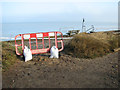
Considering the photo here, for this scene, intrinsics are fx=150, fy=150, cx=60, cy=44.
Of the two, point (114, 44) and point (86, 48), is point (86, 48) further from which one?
point (114, 44)

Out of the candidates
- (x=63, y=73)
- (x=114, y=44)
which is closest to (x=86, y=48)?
(x=114, y=44)

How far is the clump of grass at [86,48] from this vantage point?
7520 mm

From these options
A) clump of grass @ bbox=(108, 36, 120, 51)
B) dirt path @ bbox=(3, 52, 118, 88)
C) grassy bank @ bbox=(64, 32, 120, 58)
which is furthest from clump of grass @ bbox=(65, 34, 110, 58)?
clump of grass @ bbox=(108, 36, 120, 51)

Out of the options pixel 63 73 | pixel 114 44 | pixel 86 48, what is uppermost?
pixel 114 44

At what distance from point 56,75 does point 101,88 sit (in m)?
Result: 1.60

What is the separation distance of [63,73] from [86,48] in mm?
2738

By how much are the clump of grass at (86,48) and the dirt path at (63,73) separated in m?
0.43

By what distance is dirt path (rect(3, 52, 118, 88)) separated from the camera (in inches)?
177

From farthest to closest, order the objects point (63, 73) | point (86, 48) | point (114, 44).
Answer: point (114, 44), point (86, 48), point (63, 73)

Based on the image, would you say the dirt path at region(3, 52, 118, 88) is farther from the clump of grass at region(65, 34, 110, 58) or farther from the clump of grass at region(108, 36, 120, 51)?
the clump of grass at region(108, 36, 120, 51)

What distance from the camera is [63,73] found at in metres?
5.36

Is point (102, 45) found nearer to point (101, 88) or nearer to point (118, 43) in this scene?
point (118, 43)

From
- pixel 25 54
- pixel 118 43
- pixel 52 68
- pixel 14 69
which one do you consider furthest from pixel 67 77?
pixel 118 43

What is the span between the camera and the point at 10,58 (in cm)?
641
